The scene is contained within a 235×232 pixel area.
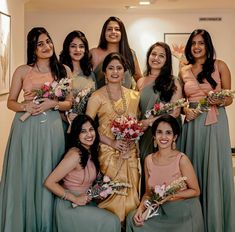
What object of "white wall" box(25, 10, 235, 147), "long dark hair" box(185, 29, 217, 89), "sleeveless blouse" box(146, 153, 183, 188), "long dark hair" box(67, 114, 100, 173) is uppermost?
"white wall" box(25, 10, 235, 147)

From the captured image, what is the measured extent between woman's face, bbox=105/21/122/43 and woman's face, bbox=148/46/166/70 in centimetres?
40

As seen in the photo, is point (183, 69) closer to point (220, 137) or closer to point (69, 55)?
point (220, 137)

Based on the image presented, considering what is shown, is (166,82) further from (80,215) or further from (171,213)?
(80,215)

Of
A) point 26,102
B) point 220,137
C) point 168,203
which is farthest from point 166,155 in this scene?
point 26,102

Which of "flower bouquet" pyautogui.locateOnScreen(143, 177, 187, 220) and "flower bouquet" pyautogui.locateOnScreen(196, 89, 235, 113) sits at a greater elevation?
"flower bouquet" pyautogui.locateOnScreen(196, 89, 235, 113)

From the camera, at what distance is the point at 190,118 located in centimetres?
352

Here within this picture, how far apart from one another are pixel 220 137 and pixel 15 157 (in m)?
1.61

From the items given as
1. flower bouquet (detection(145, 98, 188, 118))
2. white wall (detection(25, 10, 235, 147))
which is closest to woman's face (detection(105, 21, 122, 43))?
flower bouquet (detection(145, 98, 188, 118))

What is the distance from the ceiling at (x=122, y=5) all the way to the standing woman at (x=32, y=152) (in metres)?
3.84

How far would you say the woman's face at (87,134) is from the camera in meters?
3.19

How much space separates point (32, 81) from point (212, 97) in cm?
137

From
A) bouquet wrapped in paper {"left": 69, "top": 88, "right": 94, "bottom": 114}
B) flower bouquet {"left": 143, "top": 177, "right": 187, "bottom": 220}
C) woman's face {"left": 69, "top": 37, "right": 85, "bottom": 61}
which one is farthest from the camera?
woman's face {"left": 69, "top": 37, "right": 85, "bottom": 61}

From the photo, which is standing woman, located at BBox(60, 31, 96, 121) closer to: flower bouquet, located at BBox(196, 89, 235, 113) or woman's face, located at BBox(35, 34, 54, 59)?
woman's face, located at BBox(35, 34, 54, 59)

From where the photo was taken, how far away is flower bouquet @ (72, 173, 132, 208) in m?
3.13
